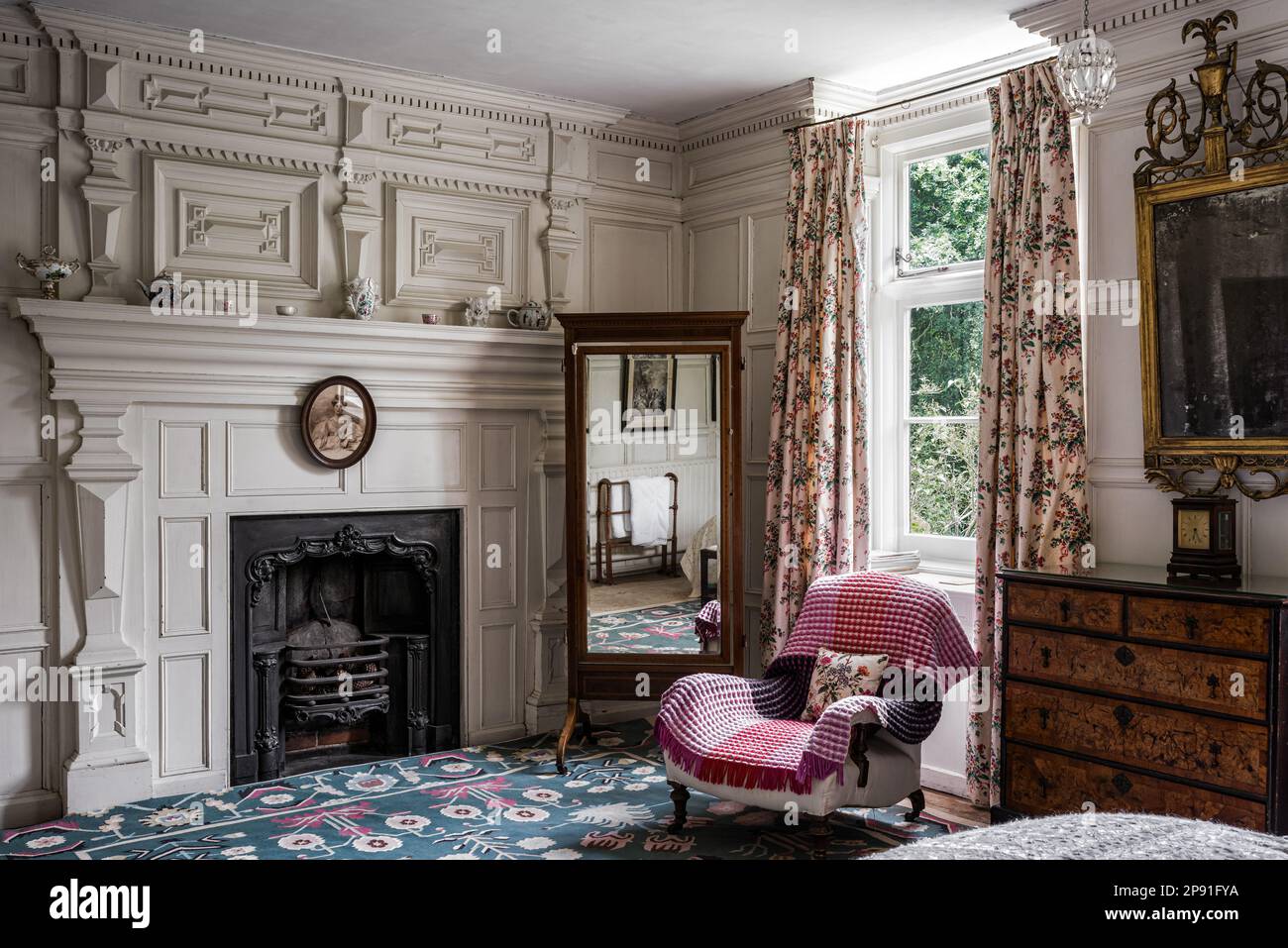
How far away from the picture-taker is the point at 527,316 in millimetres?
4992

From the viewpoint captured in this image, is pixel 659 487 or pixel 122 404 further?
pixel 659 487

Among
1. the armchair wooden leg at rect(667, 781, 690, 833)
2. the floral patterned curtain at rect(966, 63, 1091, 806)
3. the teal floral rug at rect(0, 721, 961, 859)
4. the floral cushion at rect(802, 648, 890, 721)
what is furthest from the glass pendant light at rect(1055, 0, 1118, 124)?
the armchair wooden leg at rect(667, 781, 690, 833)

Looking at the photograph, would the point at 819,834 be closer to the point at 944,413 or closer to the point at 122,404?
the point at 944,413

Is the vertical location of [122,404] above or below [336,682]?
above

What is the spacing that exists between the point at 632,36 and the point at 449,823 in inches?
125

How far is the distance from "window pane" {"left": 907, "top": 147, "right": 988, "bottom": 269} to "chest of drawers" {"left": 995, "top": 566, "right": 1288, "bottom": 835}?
66.8 inches

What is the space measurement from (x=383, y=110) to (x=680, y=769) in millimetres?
3170

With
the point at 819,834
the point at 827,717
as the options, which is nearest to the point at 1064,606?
the point at 827,717

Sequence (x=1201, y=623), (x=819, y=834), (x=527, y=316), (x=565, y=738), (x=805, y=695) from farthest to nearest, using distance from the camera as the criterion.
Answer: (x=527, y=316) < (x=565, y=738) < (x=805, y=695) < (x=819, y=834) < (x=1201, y=623)

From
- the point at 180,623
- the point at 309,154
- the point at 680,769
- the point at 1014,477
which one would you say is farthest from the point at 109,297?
the point at 1014,477

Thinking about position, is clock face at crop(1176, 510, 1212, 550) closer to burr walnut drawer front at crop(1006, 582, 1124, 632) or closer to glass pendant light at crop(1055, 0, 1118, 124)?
burr walnut drawer front at crop(1006, 582, 1124, 632)

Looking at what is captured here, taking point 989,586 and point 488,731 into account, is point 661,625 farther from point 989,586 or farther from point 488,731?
point 989,586
